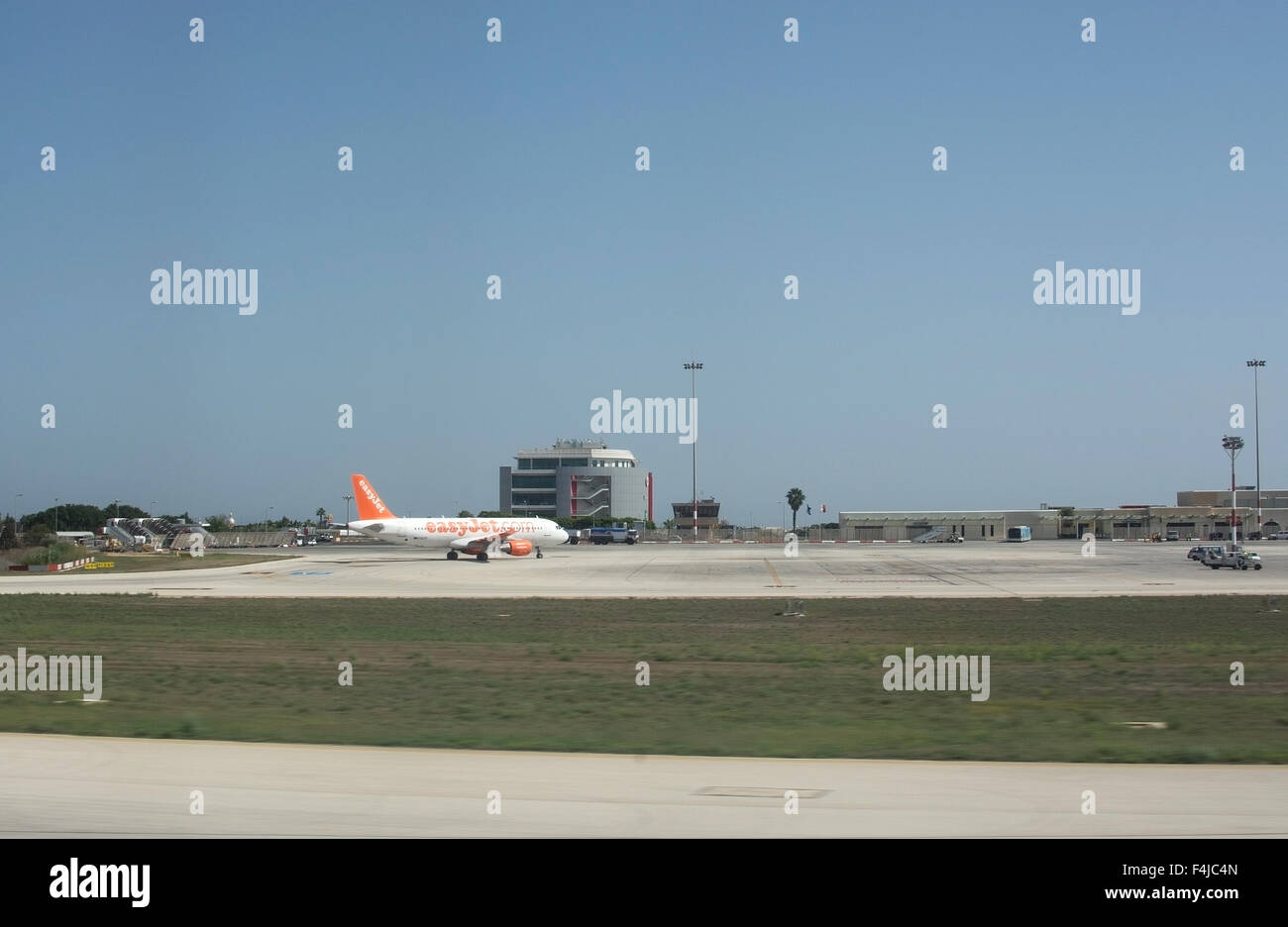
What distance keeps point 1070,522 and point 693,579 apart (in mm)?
136351

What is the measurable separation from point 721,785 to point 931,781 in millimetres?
2047

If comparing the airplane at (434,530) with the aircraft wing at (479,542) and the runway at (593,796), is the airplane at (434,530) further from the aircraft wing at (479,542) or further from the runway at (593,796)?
the runway at (593,796)

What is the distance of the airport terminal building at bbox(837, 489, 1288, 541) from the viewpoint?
171 meters

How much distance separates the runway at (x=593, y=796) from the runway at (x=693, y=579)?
3263 cm

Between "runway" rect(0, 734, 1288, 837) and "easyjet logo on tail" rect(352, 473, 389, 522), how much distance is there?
75.1m

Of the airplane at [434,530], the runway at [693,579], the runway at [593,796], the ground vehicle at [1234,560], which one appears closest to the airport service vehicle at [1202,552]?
the ground vehicle at [1234,560]

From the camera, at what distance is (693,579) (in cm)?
5678

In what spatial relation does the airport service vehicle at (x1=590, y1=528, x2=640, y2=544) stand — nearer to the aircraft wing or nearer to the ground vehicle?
the aircraft wing

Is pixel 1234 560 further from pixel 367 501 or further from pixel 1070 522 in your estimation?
pixel 1070 522

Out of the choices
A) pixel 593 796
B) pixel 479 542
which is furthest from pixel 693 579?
pixel 593 796

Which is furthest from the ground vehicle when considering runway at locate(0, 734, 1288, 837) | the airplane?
runway at locate(0, 734, 1288, 837)
